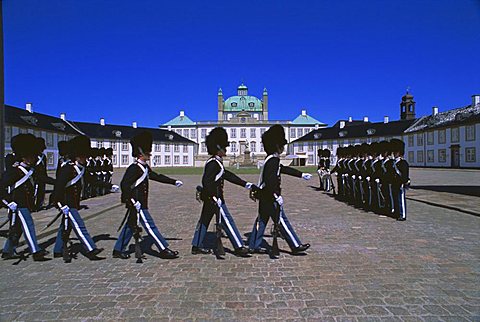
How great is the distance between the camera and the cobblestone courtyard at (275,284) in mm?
4043

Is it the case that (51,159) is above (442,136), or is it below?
below

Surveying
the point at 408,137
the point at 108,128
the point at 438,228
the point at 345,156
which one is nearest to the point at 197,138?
the point at 108,128

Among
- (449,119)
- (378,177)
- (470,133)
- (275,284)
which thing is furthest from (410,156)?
(275,284)

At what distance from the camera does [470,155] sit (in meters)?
48.4

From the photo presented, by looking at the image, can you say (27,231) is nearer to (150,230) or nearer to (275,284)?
(150,230)

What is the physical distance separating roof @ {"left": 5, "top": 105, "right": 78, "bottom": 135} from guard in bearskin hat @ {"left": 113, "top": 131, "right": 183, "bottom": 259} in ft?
154

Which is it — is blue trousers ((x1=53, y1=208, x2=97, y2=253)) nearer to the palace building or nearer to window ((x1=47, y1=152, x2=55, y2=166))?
window ((x1=47, y1=152, x2=55, y2=166))

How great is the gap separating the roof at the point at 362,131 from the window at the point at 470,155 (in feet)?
59.1

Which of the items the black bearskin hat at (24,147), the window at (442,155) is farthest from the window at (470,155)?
the black bearskin hat at (24,147)

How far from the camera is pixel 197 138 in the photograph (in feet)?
337

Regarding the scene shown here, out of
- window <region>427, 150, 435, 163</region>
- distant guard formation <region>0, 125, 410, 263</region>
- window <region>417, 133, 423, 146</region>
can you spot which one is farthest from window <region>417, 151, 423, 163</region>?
distant guard formation <region>0, 125, 410, 263</region>

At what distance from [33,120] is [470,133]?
5980 cm

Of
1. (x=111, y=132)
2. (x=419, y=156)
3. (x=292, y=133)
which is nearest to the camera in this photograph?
(x=419, y=156)

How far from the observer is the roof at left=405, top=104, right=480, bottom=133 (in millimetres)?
48753
